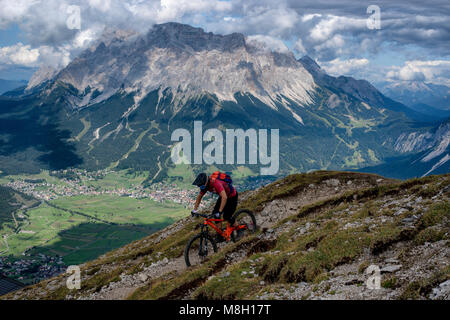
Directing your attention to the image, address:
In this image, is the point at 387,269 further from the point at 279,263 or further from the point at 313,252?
the point at 279,263

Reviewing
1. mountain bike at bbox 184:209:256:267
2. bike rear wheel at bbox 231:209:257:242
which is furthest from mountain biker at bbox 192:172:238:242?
bike rear wheel at bbox 231:209:257:242

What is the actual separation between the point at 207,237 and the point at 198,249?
1.10m

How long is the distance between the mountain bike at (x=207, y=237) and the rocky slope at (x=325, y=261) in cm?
98

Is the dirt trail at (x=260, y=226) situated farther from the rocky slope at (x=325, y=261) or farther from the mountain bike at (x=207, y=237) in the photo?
the mountain bike at (x=207, y=237)

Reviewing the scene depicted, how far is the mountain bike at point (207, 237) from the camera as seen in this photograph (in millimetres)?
21812

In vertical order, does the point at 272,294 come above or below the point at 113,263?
above

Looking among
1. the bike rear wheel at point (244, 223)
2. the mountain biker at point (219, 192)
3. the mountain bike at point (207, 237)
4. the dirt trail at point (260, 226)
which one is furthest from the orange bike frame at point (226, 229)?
the dirt trail at point (260, 226)

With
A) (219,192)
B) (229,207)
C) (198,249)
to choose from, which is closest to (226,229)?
(229,207)

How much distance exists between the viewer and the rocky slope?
13.1m

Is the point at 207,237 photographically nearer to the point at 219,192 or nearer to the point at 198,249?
the point at 198,249

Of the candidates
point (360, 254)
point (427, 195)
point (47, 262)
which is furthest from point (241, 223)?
point (47, 262)

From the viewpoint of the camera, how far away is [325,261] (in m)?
16.4

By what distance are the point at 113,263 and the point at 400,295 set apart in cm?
2778
